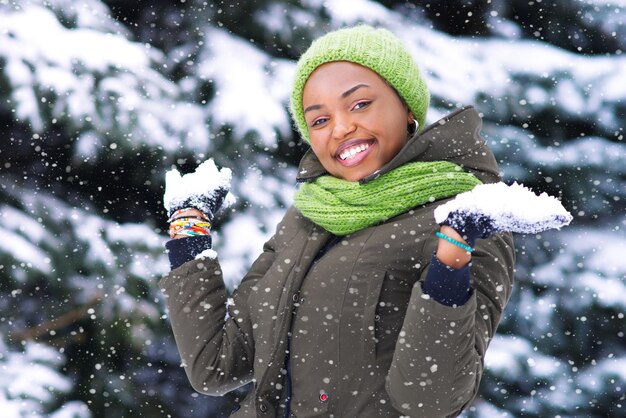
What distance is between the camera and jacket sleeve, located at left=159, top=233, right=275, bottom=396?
2.44 m

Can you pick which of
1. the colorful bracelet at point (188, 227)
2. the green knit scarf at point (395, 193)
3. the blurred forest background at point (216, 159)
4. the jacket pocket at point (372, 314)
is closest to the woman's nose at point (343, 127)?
the green knit scarf at point (395, 193)

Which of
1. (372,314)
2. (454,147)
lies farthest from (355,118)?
(372,314)

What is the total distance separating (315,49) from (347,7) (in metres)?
2.14

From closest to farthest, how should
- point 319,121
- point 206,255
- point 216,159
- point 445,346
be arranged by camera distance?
point 445,346
point 319,121
point 206,255
point 216,159

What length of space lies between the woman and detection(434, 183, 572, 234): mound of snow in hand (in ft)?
0.11

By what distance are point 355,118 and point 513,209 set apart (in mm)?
647

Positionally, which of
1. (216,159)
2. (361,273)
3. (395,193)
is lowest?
(361,273)

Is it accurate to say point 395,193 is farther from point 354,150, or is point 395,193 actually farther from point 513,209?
point 513,209

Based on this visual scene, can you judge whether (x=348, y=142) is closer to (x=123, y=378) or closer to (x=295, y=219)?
(x=295, y=219)

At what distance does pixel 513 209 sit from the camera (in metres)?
→ 1.77

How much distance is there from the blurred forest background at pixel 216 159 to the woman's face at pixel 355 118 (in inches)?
76.0

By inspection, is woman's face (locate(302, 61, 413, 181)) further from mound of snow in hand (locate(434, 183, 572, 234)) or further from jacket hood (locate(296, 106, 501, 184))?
mound of snow in hand (locate(434, 183, 572, 234))

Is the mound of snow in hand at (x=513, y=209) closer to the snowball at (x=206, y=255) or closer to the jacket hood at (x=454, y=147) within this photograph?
the jacket hood at (x=454, y=147)

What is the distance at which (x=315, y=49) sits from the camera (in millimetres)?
2371
